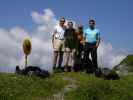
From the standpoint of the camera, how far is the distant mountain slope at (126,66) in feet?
84.0

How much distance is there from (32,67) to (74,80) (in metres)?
1.92

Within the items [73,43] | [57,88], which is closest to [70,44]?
[73,43]

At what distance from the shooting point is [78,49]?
23.2m

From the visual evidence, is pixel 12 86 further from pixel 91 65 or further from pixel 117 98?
pixel 91 65

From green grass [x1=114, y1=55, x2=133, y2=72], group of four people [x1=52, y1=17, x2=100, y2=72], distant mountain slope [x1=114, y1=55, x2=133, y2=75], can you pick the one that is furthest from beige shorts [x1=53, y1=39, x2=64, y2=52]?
green grass [x1=114, y1=55, x2=133, y2=72]

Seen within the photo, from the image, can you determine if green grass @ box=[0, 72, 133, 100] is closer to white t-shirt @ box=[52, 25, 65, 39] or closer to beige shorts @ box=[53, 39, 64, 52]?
beige shorts @ box=[53, 39, 64, 52]

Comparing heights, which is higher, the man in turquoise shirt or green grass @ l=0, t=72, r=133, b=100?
the man in turquoise shirt

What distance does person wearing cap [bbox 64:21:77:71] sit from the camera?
22.4 meters

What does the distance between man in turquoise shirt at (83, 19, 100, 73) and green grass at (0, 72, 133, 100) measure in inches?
93.1

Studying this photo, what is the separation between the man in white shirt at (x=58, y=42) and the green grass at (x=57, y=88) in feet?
6.31

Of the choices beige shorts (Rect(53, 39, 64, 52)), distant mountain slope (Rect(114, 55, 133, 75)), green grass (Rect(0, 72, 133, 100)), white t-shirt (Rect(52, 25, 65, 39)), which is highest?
white t-shirt (Rect(52, 25, 65, 39))

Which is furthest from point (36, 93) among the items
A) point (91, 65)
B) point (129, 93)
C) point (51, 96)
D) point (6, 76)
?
point (91, 65)

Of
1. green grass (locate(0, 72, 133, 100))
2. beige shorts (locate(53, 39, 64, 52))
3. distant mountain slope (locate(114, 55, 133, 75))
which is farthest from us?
distant mountain slope (locate(114, 55, 133, 75))

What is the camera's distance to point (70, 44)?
22.7 meters
